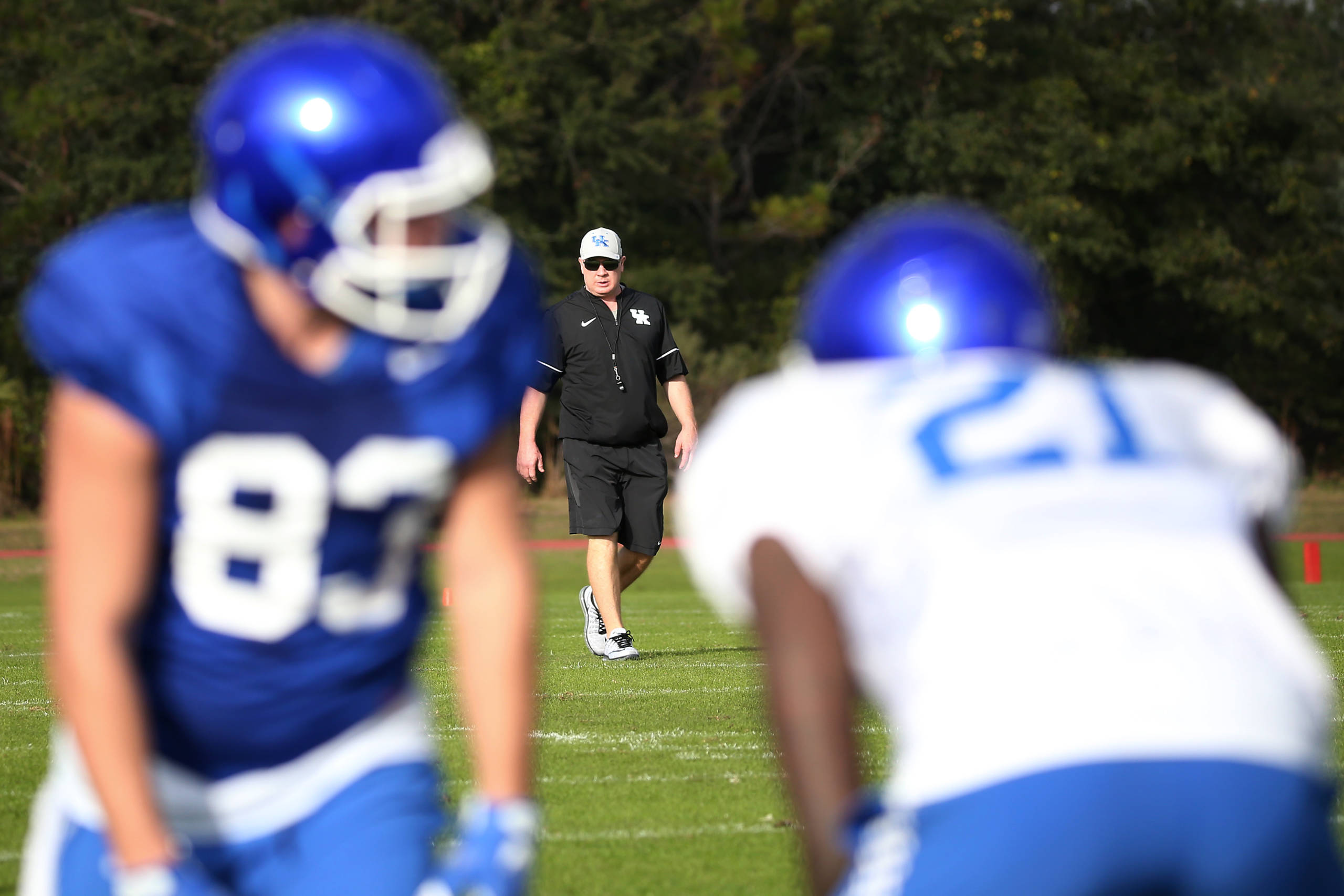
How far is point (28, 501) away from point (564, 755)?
2260 cm

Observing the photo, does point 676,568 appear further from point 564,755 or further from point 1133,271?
point 1133,271

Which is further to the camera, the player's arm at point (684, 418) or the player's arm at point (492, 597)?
the player's arm at point (684, 418)

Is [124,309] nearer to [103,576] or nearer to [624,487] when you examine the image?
[103,576]

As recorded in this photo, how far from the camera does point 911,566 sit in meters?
1.78

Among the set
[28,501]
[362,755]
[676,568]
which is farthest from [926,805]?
[28,501]

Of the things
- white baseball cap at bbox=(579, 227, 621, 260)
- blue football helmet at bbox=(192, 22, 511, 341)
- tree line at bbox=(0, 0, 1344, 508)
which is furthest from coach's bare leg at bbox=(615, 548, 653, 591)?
tree line at bbox=(0, 0, 1344, 508)

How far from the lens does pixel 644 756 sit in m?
5.96

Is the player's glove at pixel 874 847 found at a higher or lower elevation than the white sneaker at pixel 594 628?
higher

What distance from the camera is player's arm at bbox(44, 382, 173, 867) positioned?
2154 mm

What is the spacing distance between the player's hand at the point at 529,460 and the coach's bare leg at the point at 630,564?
604 mm

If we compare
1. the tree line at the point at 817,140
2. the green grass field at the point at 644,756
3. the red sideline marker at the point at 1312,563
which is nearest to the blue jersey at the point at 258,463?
the green grass field at the point at 644,756

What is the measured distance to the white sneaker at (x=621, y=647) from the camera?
8797mm

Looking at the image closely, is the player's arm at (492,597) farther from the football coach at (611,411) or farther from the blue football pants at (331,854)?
the football coach at (611,411)

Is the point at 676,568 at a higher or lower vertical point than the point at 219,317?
lower
